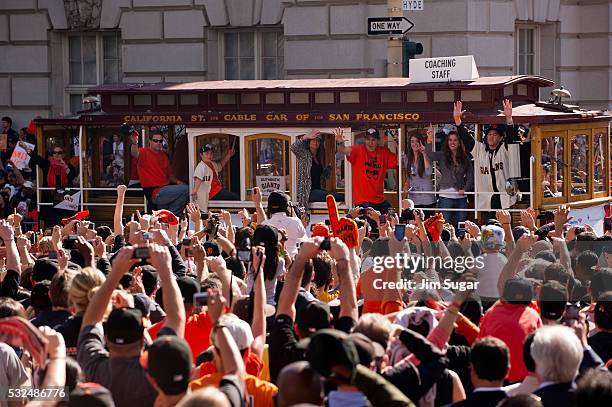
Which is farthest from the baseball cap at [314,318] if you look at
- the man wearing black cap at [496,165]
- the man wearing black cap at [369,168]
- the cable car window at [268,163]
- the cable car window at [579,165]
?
the cable car window at [579,165]

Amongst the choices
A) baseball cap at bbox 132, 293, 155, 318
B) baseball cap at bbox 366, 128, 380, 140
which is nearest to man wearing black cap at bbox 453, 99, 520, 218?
baseball cap at bbox 366, 128, 380, 140

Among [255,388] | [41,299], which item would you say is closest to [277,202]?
[41,299]

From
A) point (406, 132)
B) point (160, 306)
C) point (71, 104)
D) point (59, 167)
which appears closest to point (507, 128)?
point (406, 132)

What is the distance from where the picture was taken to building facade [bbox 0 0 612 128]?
27938 millimetres

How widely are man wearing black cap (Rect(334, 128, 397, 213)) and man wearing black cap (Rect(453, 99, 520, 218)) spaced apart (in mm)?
1342

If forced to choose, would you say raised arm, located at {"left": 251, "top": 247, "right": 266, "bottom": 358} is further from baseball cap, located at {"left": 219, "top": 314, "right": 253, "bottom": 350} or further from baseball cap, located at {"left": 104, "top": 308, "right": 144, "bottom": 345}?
baseball cap, located at {"left": 104, "top": 308, "right": 144, "bottom": 345}

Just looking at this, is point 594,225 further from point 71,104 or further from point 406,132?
point 71,104

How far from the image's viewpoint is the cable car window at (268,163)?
2045 centimetres

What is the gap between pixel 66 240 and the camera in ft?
41.0

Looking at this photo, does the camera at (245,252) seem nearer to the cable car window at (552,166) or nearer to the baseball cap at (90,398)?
the baseball cap at (90,398)

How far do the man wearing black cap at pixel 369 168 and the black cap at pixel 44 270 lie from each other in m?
9.65

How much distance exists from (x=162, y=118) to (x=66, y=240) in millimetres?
8940

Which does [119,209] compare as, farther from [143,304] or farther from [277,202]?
[143,304]

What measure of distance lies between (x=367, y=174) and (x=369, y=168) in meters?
0.09
